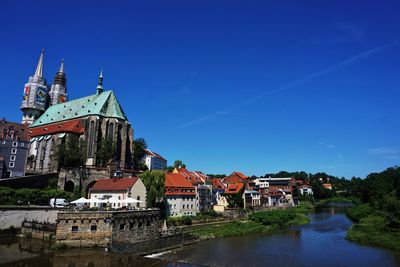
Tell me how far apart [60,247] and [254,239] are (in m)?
28.6

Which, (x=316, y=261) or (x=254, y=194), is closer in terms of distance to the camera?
(x=316, y=261)

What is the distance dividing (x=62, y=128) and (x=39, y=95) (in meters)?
36.8

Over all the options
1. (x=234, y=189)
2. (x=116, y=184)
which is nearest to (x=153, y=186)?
(x=116, y=184)

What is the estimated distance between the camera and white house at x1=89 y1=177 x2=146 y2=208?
55719 millimetres

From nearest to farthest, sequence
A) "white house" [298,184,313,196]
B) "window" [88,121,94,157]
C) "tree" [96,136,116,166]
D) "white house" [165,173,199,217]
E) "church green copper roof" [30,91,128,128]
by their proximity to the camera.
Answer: "white house" [165,173,199,217] → "tree" [96,136,116,166] → "window" [88,121,94,157] → "church green copper roof" [30,91,128,128] → "white house" [298,184,313,196]

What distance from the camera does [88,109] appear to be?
97375 millimetres

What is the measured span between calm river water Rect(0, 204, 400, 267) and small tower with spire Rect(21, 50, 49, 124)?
91.4m

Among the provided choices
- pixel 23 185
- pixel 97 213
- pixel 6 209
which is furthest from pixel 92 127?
pixel 97 213

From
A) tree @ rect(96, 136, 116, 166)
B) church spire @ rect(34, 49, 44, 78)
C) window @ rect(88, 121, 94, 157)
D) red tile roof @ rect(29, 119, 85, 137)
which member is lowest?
tree @ rect(96, 136, 116, 166)

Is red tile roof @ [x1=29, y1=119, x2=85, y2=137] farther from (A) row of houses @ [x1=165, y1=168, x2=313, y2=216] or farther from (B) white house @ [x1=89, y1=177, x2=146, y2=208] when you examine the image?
(B) white house @ [x1=89, y1=177, x2=146, y2=208]

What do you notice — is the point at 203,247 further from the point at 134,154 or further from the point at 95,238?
the point at 134,154

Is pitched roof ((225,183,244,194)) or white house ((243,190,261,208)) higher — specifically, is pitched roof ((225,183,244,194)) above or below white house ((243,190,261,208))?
above

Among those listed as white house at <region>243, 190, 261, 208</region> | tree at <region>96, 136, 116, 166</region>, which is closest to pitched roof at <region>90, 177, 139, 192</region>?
tree at <region>96, 136, 116, 166</region>

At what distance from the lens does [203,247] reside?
1698 inches
